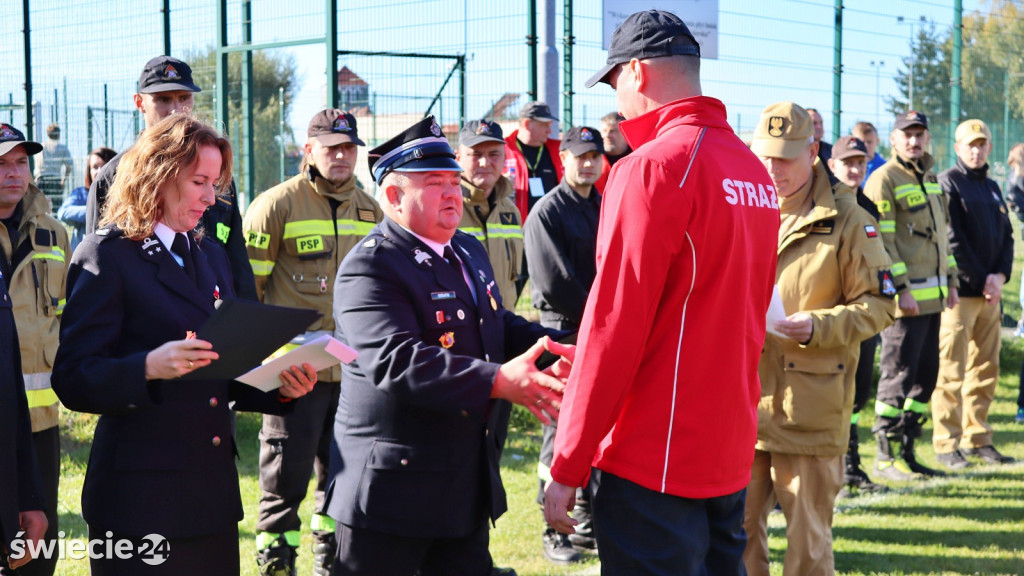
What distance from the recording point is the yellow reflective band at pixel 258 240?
5.68 metres

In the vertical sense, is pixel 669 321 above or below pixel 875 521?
above

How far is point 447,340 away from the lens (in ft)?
11.5

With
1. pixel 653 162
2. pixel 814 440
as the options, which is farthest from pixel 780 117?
pixel 653 162

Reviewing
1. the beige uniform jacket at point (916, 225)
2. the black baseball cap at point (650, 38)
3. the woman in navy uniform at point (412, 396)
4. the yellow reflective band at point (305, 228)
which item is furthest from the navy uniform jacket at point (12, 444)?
the beige uniform jacket at point (916, 225)

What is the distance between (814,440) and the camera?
452 centimetres

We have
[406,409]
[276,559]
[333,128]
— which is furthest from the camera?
[333,128]

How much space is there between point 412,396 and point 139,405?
0.80 meters

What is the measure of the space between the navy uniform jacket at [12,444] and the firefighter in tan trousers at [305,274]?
2.19m

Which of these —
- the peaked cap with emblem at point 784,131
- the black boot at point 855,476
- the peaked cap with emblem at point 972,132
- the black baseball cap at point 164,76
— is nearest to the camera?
the peaked cap with emblem at point 784,131

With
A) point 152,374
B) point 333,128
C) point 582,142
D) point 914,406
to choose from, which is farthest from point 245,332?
point 914,406

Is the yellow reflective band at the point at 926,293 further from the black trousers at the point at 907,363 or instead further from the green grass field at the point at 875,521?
the green grass field at the point at 875,521

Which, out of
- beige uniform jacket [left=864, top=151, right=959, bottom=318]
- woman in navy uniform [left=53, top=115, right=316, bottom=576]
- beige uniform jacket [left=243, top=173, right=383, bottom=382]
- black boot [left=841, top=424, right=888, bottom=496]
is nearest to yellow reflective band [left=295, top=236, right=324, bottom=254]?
beige uniform jacket [left=243, top=173, right=383, bottom=382]

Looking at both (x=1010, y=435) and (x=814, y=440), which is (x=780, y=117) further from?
(x=1010, y=435)

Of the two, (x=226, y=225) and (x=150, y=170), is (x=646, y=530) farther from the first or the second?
(x=226, y=225)
